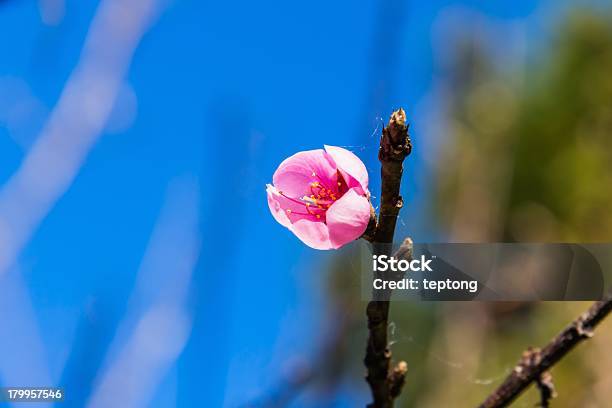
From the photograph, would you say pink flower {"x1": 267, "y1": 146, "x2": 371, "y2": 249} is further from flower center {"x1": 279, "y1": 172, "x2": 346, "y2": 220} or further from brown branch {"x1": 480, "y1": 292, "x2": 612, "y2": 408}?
brown branch {"x1": 480, "y1": 292, "x2": 612, "y2": 408}

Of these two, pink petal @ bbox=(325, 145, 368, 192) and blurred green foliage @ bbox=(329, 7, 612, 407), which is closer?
pink petal @ bbox=(325, 145, 368, 192)

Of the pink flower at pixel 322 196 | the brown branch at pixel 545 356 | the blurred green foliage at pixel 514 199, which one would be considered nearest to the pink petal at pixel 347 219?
the pink flower at pixel 322 196

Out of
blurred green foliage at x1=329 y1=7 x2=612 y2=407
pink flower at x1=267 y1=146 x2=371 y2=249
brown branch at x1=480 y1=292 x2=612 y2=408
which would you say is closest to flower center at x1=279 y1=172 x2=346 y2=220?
pink flower at x1=267 y1=146 x2=371 y2=249

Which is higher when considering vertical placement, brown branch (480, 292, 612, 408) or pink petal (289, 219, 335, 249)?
pink petal (289, 219, 335, 249)

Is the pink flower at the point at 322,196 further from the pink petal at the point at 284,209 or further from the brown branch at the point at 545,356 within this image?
the brown branch at the point at 545,356

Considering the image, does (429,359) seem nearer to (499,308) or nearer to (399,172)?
(499,308)

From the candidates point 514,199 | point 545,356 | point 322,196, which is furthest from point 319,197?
point 514,199
